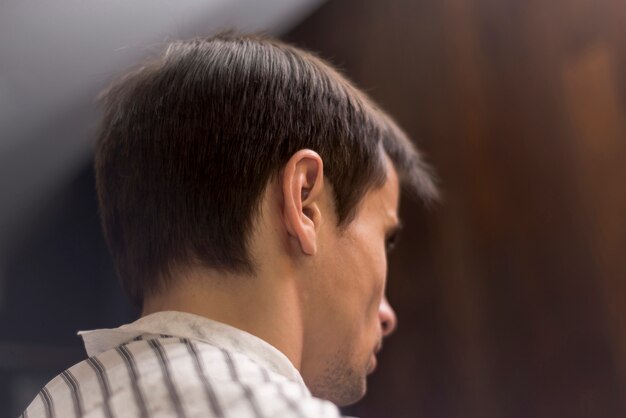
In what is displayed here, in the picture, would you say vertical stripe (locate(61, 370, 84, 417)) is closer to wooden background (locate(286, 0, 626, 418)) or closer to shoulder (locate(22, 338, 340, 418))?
shoulder (locate(22, 338, 340, 418))

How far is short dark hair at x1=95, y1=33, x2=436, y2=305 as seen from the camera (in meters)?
0.68

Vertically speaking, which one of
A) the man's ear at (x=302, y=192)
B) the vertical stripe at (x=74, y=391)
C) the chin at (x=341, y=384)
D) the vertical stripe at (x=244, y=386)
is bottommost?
the chin at (x=341, y=384)

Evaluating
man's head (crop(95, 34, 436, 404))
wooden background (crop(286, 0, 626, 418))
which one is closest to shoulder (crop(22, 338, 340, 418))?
man's head (crop(95, 34, 436, 404))

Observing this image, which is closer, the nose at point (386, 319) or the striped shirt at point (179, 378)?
the striped shirt at point (179, 378)

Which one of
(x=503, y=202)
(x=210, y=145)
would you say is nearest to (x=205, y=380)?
(x=210, y=145)

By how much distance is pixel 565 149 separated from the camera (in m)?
0.91

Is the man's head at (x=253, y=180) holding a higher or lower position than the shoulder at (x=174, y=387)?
higher

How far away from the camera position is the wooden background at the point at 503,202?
876mm

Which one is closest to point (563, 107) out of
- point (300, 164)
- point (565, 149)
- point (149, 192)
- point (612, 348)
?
point (565, 149)

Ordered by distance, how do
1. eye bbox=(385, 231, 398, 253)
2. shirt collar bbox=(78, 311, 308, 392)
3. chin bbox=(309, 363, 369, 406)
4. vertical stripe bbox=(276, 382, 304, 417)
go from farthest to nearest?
eye bbox=(385, 231, 398, 253) < chin bbox=(309, 363, 369, 406) < shirt collar bbox=(78, 311, 308, 392) < vertical stripe bbox=(276, 382, 304, 417)

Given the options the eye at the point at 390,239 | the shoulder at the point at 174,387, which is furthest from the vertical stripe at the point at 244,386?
the eye at the point at 390,239

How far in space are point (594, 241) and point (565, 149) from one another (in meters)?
0.12

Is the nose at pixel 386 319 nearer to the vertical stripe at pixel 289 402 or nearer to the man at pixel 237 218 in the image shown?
the man at pixel 237 218

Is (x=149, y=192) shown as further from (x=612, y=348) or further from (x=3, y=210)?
(x=612, y=348)
